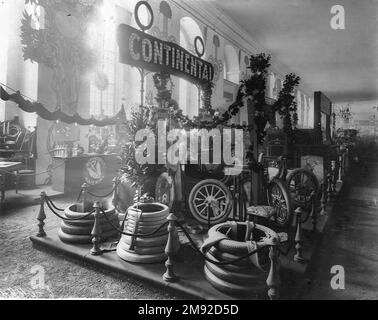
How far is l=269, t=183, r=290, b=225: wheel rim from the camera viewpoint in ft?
17.2

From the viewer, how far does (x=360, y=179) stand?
500 inches

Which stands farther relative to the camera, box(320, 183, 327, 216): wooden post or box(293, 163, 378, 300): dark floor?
box(320, 183, 327, 216): wooden post

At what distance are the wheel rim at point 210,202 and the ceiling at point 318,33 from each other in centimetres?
502

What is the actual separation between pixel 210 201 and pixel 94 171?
6.23m

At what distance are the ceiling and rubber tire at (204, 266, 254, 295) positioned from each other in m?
6.38

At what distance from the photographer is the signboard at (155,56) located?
7543mm

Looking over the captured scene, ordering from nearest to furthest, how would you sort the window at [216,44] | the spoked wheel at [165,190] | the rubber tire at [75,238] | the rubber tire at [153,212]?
the rubber tire at [153,212], the rubber tire at [75,238], the spoked wheel at [165,190], the window at [216,44]

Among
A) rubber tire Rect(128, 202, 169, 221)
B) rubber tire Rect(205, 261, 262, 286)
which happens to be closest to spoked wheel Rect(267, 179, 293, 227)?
rubber tire Rect(205, 261, 262, 286)

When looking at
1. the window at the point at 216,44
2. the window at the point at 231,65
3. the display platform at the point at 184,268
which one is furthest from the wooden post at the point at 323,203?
the window at the point at 231,65

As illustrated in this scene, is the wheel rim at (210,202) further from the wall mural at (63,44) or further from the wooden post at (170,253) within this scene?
the wall mural at (63,44)

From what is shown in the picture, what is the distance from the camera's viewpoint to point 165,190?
590 cm

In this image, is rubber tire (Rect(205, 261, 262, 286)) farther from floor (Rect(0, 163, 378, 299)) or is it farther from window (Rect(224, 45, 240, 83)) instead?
window (Rect(224, 45, 240, 83))

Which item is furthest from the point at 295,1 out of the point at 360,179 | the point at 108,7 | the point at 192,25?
the point at 360,179

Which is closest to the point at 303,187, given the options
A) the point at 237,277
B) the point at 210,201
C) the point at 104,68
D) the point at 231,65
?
the point at 210,201
